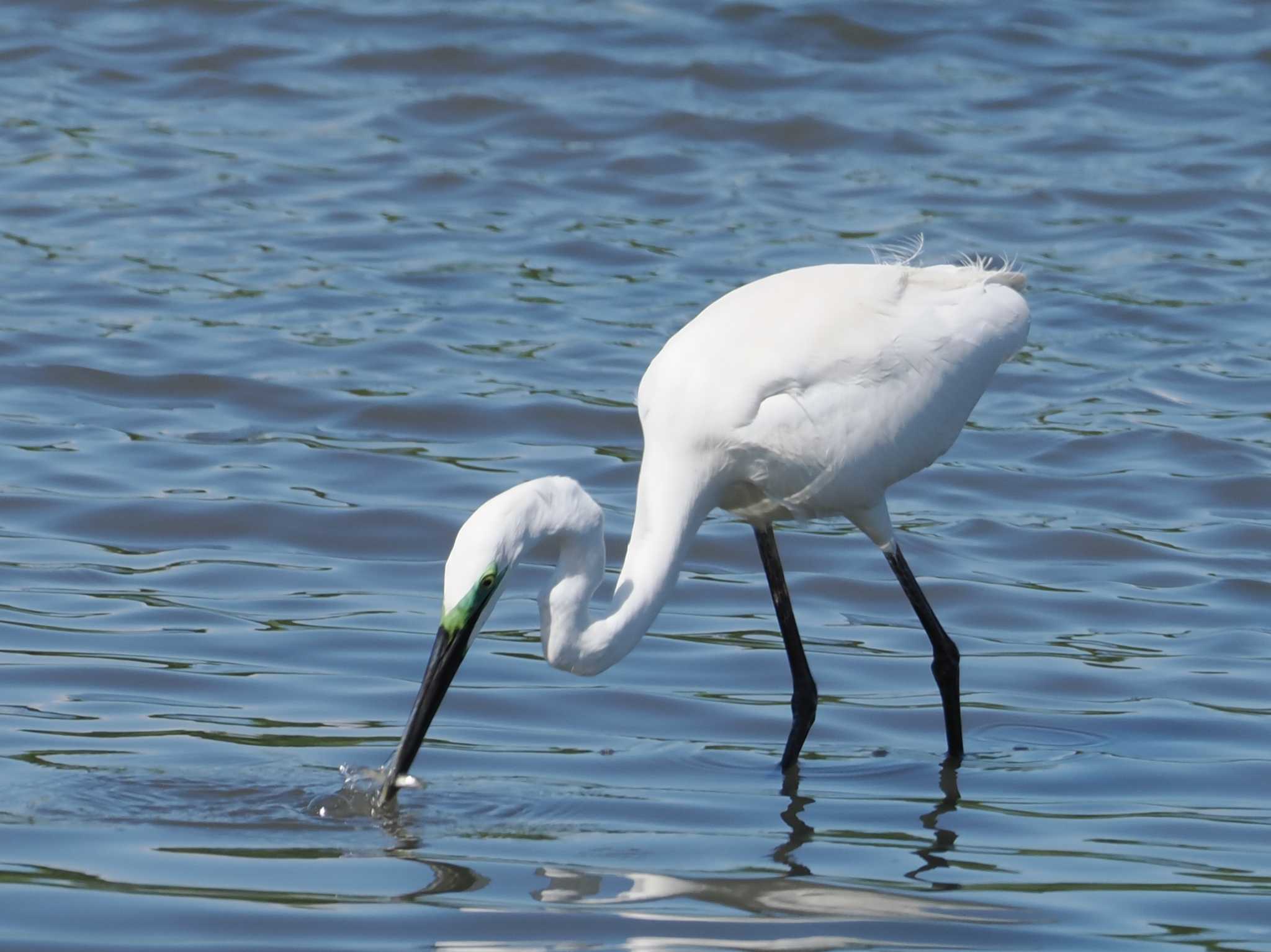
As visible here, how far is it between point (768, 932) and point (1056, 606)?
364 centimetres

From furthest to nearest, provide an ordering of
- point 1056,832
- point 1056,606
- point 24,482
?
point 24,482 < point 1056,606 < point 1056,832

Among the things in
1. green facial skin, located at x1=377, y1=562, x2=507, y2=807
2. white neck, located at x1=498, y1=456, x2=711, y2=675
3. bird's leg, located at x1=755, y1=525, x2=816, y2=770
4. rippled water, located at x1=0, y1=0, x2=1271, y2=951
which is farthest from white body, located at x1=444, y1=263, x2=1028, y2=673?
rippled water, located at x1=0, y1=0, x2=1271, y2=951

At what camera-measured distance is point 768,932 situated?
16.9 ft

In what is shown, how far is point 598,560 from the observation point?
6.39 m

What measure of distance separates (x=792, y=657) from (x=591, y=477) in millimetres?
2769

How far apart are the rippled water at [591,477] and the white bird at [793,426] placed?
453 mm

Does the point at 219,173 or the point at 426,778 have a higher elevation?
the point at 219,173

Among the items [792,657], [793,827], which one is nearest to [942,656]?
[792,657]

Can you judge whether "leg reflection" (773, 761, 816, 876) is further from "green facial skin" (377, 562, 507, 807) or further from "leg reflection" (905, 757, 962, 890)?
"green facial skin" (377, 562, 507, 807)

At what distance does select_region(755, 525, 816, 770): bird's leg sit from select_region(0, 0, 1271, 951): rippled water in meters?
0.12

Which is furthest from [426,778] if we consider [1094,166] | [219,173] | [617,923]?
[1094,166]

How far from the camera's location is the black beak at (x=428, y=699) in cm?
589

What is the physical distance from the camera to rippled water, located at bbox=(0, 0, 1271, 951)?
5.62 meters

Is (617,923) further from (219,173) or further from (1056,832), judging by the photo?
(219,173)
